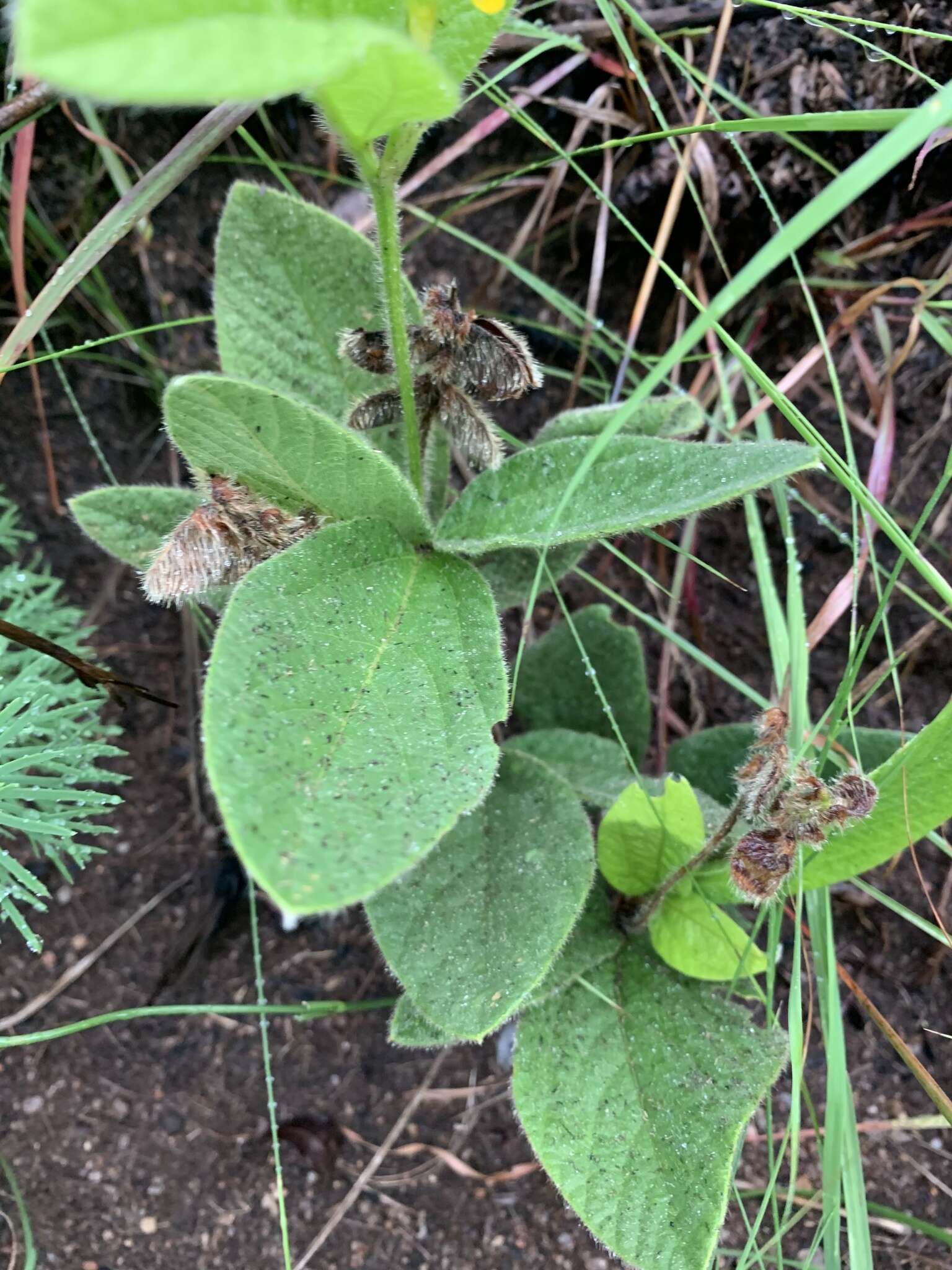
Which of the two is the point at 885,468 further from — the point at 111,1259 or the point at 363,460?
the point at 111,1259

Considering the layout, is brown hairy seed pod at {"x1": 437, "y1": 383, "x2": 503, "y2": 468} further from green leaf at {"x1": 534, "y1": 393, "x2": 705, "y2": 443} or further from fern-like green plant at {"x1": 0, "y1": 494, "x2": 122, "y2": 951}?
fern-like green plant at {"x1": 0, "y1": 494, "x2": 122, "y2": 951}

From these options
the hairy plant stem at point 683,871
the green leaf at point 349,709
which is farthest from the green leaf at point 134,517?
the hairy plant stem at point 683,871

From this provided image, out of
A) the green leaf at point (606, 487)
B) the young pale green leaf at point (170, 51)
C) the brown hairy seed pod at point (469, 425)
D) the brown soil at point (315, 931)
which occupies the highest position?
the young pale green leaf at point (170, 51)

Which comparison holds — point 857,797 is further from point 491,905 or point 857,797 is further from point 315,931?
point 315,931

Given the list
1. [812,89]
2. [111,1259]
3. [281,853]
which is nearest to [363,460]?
[281,853]

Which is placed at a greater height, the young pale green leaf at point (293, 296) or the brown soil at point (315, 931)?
the young pale green leaf at point (293, 296)

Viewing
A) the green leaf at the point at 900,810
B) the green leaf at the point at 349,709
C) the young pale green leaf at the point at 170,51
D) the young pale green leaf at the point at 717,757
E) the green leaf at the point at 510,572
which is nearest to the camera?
the young pale green leaf at the point at 170,51

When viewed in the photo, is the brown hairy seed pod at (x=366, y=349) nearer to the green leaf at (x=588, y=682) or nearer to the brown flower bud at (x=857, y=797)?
the green leaf at (x=588, y=682)
